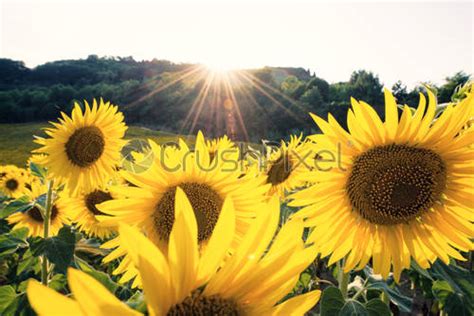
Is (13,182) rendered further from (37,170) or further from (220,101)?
→ (220,101)

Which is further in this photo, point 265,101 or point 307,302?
point 265,101

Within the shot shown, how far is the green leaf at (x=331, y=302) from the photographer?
2.01m

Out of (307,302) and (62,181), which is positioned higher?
(307,302)

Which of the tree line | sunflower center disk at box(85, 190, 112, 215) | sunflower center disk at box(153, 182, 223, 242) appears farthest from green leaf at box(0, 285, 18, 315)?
the tree line

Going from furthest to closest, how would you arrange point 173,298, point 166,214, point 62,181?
point 62,181 → point 166,214 → point 173,298

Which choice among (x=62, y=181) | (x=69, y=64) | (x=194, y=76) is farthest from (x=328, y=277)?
(x=69, y=64)

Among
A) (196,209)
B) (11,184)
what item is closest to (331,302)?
(196,209)

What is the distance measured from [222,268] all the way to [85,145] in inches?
143

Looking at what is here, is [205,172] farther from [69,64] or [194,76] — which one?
[69,64]

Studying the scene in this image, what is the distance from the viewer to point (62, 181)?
402cm

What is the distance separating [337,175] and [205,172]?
0.73 meters

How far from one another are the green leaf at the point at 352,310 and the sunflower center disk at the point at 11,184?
856cm

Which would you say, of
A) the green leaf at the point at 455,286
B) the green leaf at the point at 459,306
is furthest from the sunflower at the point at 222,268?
the green leaf at the point at 459,306

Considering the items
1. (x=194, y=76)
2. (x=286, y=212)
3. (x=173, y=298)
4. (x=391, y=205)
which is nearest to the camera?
(x=173, y=298)
